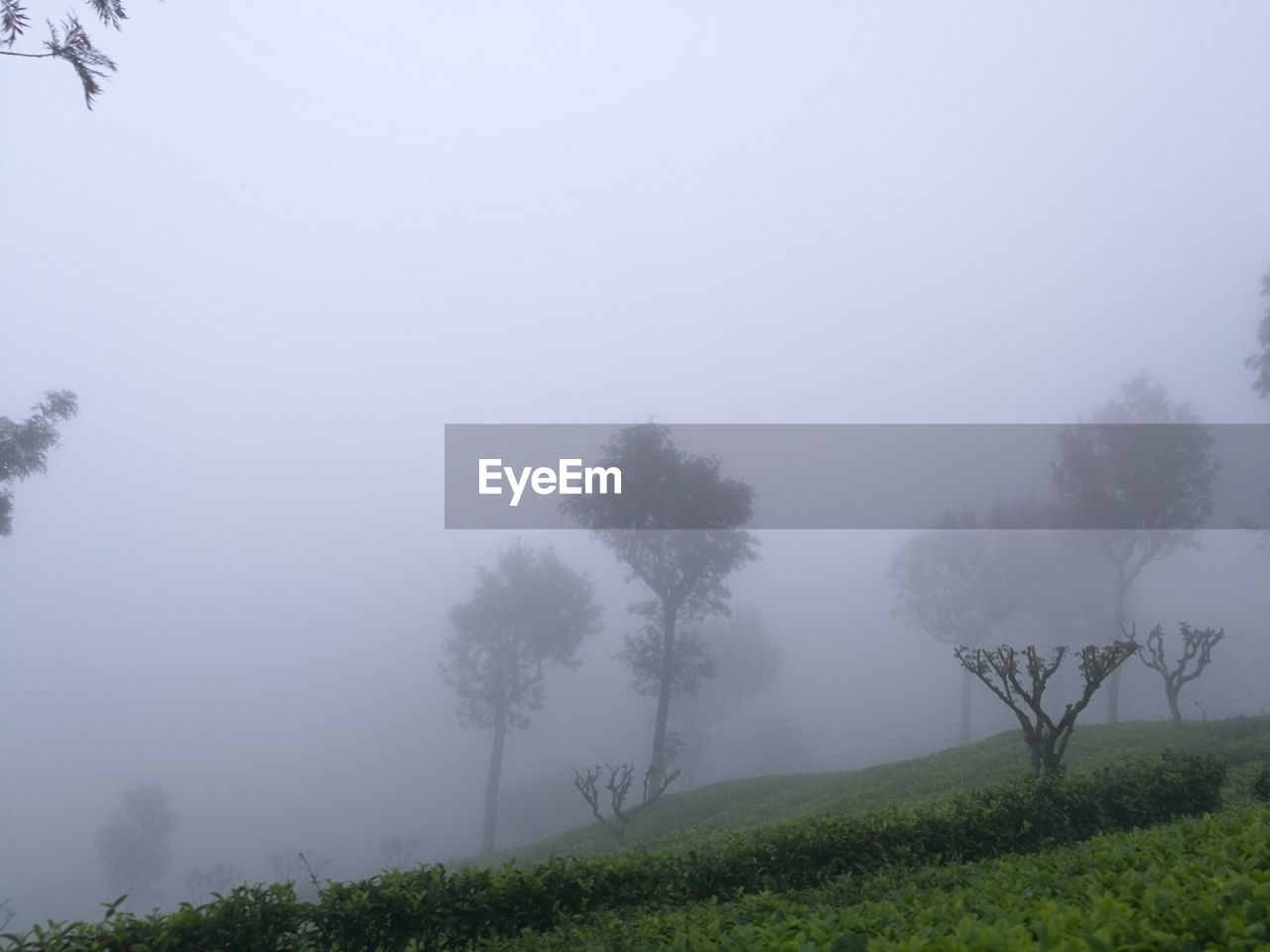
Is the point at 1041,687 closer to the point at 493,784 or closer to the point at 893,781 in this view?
the point at 893,781

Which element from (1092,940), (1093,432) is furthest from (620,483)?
(1092,940)

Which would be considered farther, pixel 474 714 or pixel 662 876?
pixel 474 714

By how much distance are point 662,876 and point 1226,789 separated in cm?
1150

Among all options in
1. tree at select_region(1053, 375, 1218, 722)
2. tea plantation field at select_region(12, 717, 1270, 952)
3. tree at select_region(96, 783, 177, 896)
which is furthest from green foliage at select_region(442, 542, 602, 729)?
tea plantation field at select_region(12, 717, 1270, 952)

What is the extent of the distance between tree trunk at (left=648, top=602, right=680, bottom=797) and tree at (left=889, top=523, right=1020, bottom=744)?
64.2 feet

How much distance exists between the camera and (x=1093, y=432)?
34.3 metres

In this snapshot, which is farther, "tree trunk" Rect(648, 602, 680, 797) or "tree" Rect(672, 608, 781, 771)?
"tree" Rect(672, 608, 781, 771)

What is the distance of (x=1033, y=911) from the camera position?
4.58 m

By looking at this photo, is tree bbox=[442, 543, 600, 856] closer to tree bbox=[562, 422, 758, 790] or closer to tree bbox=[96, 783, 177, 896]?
tree bbox=[562, 422, 758, 790]

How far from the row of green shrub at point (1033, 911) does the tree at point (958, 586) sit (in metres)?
37.8

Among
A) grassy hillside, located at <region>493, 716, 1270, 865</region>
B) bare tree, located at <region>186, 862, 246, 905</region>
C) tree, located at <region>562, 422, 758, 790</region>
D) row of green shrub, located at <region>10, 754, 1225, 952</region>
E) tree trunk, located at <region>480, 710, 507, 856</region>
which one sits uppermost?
tree, located at <region>562, 422, 758, 790</region>

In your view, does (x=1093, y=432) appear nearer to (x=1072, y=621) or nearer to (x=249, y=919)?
(x=1072, y=621)

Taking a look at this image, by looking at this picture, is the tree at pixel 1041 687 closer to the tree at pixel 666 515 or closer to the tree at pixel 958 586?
the tree at pixel 666 515

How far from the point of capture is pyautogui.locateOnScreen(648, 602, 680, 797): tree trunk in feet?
Result: 86.2
